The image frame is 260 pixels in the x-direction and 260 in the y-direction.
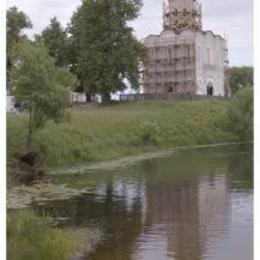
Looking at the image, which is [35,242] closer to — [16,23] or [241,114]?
[241,114]

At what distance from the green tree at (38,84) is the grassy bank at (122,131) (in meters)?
2.26

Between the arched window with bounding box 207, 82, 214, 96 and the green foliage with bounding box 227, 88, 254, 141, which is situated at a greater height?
the arched window with bounding box 207, 82, 214, 96

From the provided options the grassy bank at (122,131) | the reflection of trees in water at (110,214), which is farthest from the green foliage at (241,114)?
the reflection of trees in water at (110,214)

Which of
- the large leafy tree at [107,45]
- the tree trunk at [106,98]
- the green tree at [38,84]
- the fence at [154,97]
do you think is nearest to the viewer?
the green tree at [38,84]

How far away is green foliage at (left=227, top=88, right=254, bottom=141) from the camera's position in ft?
133

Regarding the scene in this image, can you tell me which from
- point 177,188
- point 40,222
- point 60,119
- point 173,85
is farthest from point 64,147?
point 173,85

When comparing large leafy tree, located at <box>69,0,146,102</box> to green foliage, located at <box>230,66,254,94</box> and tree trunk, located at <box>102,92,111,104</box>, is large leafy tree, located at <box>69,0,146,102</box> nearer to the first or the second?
tree trunk, located at <box>102,92,111,104</box>

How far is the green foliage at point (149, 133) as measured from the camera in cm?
3878

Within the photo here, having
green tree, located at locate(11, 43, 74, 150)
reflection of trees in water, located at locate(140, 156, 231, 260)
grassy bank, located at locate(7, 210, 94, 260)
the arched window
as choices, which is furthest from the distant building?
grassy bank, located at locate(7, 210, 94, 260)

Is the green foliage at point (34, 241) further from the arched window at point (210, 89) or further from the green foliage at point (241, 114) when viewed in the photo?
the arched window at point (210, 89)

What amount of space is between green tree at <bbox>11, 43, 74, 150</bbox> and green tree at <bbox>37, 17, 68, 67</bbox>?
24.1 meters

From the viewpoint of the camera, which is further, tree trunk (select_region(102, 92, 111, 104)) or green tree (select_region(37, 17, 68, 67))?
A: green tree (select_region(37, 17, 68, 67))

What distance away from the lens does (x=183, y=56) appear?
197 ft

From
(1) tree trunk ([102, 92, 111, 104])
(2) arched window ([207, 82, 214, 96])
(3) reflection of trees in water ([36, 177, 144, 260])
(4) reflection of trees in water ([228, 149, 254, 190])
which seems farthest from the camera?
(2) arched window ([207, 82, 214, 96])
